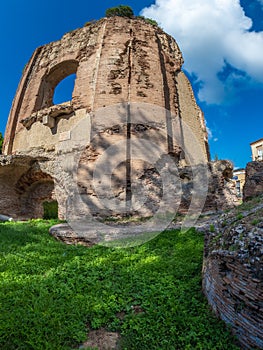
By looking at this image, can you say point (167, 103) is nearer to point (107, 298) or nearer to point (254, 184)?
point (254, 184)

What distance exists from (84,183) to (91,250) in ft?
12.8

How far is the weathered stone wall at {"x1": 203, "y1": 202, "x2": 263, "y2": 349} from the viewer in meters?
2.21

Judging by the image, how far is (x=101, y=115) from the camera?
9.17 m

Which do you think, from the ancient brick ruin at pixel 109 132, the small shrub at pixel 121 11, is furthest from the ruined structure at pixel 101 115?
the small shrub at pixel 121 11

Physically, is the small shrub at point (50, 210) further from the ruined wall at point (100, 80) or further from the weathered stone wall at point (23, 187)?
the ruined wall at point (100, 80)

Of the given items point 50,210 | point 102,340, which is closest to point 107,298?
point 102,340

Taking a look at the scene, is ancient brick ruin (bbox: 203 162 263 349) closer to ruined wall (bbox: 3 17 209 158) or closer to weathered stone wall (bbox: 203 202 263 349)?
weathered stone wall (bbox: 203 202 263 349)

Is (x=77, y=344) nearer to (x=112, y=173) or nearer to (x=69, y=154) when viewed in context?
(x=112, y=173)

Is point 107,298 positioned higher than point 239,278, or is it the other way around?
point 239,278

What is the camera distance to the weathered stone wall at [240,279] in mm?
2207

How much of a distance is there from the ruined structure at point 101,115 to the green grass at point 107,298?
365 cm

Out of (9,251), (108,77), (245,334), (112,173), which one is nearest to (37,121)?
(108,77)

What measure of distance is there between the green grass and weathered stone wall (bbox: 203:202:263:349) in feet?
0.54

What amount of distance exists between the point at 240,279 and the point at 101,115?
7.85 metres
